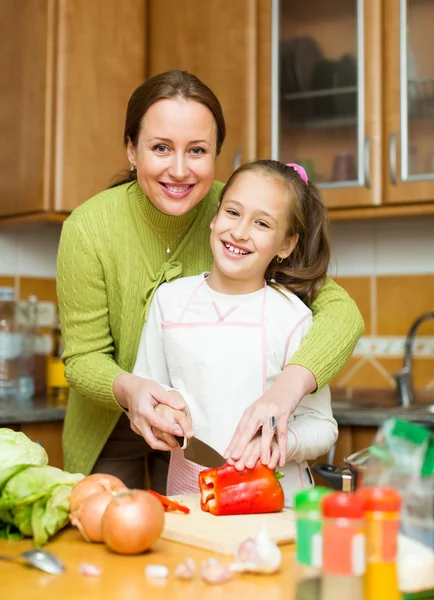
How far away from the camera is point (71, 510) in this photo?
110 centimetres

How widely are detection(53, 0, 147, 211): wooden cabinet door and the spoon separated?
6.18 ft

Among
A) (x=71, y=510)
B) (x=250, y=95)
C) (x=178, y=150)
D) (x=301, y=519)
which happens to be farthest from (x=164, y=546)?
(x=250, y=95)

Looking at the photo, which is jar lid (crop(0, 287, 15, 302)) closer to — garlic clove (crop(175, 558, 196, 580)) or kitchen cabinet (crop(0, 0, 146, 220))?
kitchen cabinet (crop(0, 0, 146, 220))

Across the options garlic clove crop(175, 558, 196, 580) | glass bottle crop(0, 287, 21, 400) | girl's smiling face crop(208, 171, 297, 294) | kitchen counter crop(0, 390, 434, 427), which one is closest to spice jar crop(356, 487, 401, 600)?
garlic clove crop(175, 558, 196, 580)

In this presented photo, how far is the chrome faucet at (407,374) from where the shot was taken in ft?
9.07

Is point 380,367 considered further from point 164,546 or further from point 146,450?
point 164,546

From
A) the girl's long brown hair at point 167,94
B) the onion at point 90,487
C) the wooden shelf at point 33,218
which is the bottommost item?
the onion at point 90,487

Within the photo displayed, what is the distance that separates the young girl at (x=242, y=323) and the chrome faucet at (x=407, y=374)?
1.20 meters

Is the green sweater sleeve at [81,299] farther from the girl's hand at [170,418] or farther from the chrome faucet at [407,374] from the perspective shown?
the chrome faucet at [407,374]

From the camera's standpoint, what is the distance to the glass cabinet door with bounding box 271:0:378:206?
2.72 m

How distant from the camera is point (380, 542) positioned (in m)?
0.76

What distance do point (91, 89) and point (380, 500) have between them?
2276mm

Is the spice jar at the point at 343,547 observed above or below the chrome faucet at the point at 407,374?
below

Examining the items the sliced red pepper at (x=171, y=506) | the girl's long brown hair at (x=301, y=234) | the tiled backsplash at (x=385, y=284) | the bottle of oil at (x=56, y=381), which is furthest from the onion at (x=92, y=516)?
the tiled backsplash at (x=385, y=284)
